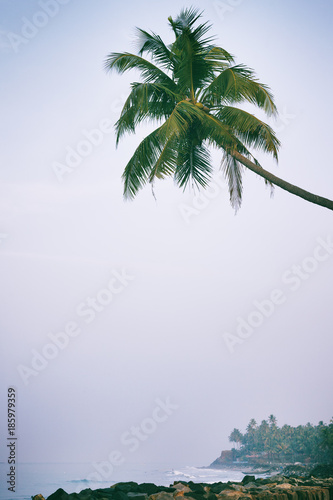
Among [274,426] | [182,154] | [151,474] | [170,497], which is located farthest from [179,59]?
[151,474]

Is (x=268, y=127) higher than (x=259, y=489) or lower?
higher

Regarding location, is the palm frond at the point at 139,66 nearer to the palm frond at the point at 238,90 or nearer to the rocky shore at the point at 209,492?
the palm frond at the point at 238,90

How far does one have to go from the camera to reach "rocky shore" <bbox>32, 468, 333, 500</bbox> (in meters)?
6.33

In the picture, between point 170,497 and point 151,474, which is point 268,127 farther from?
point 151,474

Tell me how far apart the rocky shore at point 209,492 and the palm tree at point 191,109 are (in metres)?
4.69

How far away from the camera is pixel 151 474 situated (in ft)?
249

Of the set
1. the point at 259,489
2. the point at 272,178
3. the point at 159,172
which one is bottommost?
the point at 259,489

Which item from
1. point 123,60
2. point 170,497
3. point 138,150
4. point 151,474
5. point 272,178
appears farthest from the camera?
point 151,474

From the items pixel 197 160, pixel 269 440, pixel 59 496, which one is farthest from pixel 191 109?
pixel 269 440

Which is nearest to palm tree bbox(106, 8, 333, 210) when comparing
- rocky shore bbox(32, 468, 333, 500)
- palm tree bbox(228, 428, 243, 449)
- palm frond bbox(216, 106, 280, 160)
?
palm frond bbox(216, 106, 280, 160)

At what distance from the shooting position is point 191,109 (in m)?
7.76

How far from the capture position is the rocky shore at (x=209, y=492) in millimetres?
6328

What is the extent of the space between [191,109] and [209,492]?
18.9 ft

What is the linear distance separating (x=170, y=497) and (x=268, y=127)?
586 centimetres
